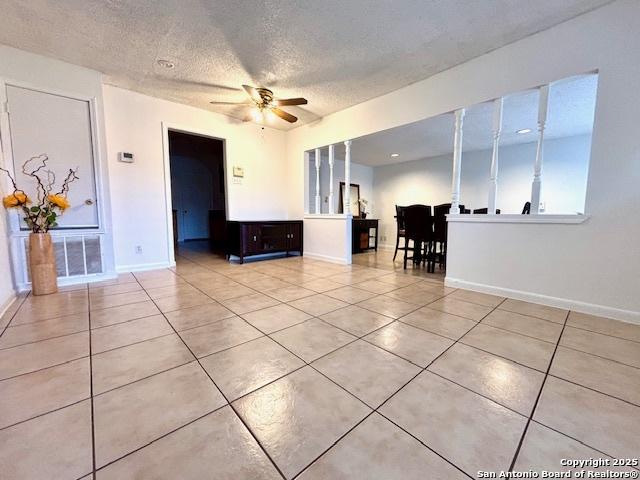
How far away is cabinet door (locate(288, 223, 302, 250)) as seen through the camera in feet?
15.9

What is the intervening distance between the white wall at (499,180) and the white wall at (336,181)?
0.24 metres

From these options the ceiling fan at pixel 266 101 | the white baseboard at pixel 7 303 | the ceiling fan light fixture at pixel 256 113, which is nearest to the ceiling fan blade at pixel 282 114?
the ceiling fan at pixel 266 101

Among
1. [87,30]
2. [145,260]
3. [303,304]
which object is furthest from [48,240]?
[303,304]

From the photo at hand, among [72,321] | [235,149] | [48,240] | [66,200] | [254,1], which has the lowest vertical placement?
[72,321]

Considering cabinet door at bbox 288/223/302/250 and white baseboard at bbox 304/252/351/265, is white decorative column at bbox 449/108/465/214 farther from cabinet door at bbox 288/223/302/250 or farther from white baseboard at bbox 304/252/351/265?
cabinet door at bbox 288/223/302/250

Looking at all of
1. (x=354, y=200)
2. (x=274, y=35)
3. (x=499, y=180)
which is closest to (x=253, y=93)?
(x=274, y=35)

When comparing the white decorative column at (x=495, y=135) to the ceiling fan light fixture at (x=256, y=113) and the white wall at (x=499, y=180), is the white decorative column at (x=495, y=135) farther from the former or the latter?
the white wall at (x=499, y=180)

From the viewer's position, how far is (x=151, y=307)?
2.21 meters

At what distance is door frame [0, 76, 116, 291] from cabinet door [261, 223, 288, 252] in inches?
82.7

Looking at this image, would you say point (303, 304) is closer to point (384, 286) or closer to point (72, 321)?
point (384, 286)

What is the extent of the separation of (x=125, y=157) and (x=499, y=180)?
6.80 meters

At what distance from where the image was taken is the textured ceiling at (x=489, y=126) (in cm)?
303

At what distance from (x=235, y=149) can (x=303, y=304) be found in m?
3.46

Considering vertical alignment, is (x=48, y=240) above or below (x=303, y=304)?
above
